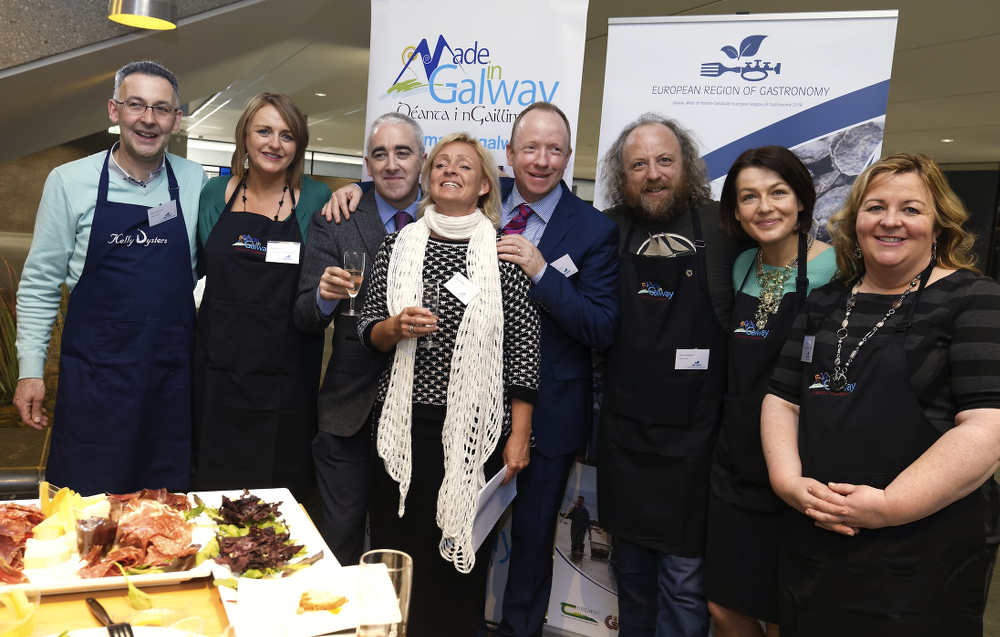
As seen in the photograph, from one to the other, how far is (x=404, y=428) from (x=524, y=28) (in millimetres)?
1813

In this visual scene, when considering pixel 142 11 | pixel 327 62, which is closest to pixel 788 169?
pixel 142 11

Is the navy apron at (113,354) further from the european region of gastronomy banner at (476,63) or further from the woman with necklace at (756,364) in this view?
the woman with necklace at (756,364)

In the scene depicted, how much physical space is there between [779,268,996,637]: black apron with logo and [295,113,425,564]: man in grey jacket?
1413 mm

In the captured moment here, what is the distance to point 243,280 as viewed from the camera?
265 centimetres

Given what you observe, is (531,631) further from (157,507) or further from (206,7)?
(206,7)

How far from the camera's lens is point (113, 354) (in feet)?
8.64

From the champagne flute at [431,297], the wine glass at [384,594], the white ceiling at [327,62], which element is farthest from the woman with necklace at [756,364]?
the white ceiling at [327,62]

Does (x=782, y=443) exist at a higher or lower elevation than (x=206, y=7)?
lower

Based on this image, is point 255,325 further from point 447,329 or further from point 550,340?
point 550,340

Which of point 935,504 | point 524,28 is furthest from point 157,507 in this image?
point 524,28

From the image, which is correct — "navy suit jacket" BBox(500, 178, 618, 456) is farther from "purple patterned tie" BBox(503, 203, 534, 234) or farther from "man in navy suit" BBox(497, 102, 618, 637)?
"purple patterned tie" BBox(503, 203, 534, 234)

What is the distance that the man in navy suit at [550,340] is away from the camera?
258 centimetres

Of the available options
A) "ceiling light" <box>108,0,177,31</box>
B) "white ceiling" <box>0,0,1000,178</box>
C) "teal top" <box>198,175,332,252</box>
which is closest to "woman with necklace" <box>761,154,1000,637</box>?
"teal top" <box>198,175,332,252</box>

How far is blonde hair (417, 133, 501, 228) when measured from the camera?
246 centimetres
